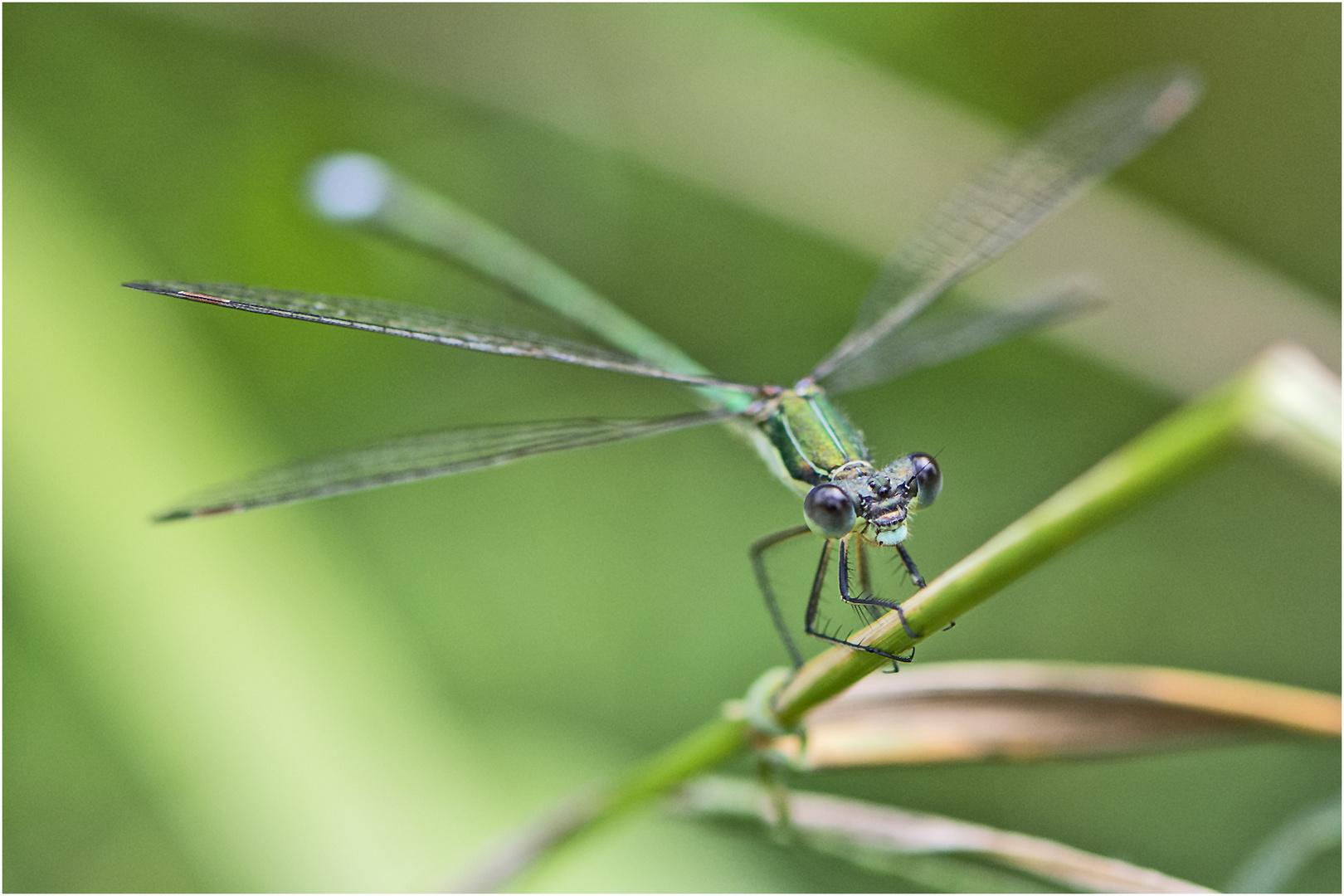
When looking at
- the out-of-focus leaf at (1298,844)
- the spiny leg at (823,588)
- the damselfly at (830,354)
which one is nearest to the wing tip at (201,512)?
the damselfly at (830,354)

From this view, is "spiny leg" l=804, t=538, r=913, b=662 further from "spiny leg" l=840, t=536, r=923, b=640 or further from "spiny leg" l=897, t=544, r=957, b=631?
"spiny leg" l=897, t=544, r=957, b=631

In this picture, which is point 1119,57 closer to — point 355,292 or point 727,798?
point 355,292

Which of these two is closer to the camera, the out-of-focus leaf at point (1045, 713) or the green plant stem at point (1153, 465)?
the green plant stem at point (1153, 465)

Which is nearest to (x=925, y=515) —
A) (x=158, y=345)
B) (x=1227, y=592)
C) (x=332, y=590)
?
(x=1227, y=592)

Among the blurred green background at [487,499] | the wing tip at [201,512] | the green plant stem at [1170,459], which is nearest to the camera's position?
the green plant stem at [1170,459]

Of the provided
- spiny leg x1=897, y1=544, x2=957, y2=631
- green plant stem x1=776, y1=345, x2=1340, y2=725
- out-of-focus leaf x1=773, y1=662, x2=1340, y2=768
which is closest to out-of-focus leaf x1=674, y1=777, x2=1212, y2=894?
out-of-focus leaf x1=773, y1=662, x2=1340, y2=768

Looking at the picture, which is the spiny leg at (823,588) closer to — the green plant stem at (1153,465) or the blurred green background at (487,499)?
the green plant stem at (1153,465)
